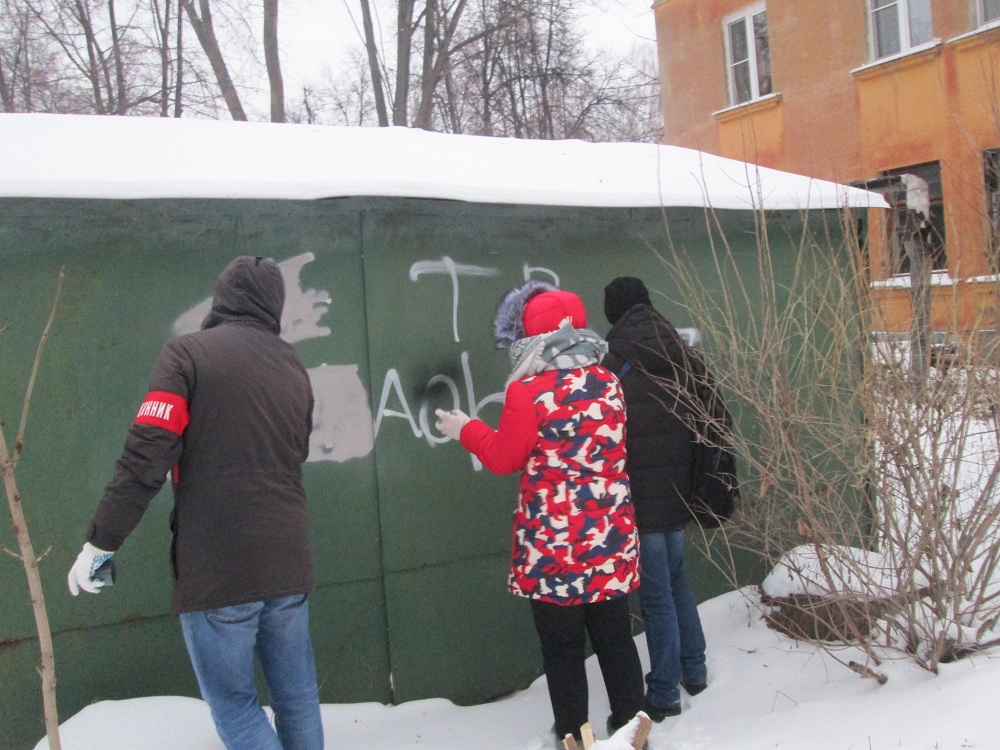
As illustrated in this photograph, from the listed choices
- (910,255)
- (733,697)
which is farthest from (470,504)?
(910,255)

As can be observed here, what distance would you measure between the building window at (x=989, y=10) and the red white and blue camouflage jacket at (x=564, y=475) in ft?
33.0

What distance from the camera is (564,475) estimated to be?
2.61 metres

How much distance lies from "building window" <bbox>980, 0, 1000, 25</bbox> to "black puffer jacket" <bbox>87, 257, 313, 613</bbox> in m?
10.7

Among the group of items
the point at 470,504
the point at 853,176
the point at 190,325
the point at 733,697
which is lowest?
the point at 733,697

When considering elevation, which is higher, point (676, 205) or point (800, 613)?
point (676, 205)

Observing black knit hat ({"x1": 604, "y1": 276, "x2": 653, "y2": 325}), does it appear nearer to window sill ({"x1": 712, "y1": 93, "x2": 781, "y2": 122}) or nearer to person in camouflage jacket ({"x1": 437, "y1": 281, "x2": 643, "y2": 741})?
person in camouflage jacket ({"x1": 437, "y1": 281, "x2": 643, "y2": 741})

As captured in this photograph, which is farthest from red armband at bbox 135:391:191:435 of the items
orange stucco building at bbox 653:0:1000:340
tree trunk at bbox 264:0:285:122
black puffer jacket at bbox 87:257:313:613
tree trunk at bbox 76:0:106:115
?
tree trunk at bbox 76:0:106:115

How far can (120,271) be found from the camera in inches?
113

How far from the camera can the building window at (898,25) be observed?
10.7m

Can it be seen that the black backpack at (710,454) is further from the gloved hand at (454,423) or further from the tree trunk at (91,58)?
the tree trunk at (91,58)

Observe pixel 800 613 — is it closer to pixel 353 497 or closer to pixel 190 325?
pixel 353 497

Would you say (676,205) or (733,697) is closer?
(733,697)

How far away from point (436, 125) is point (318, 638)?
15077 millimetres

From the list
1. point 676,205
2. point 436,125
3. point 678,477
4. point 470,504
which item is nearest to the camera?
point 678,477
